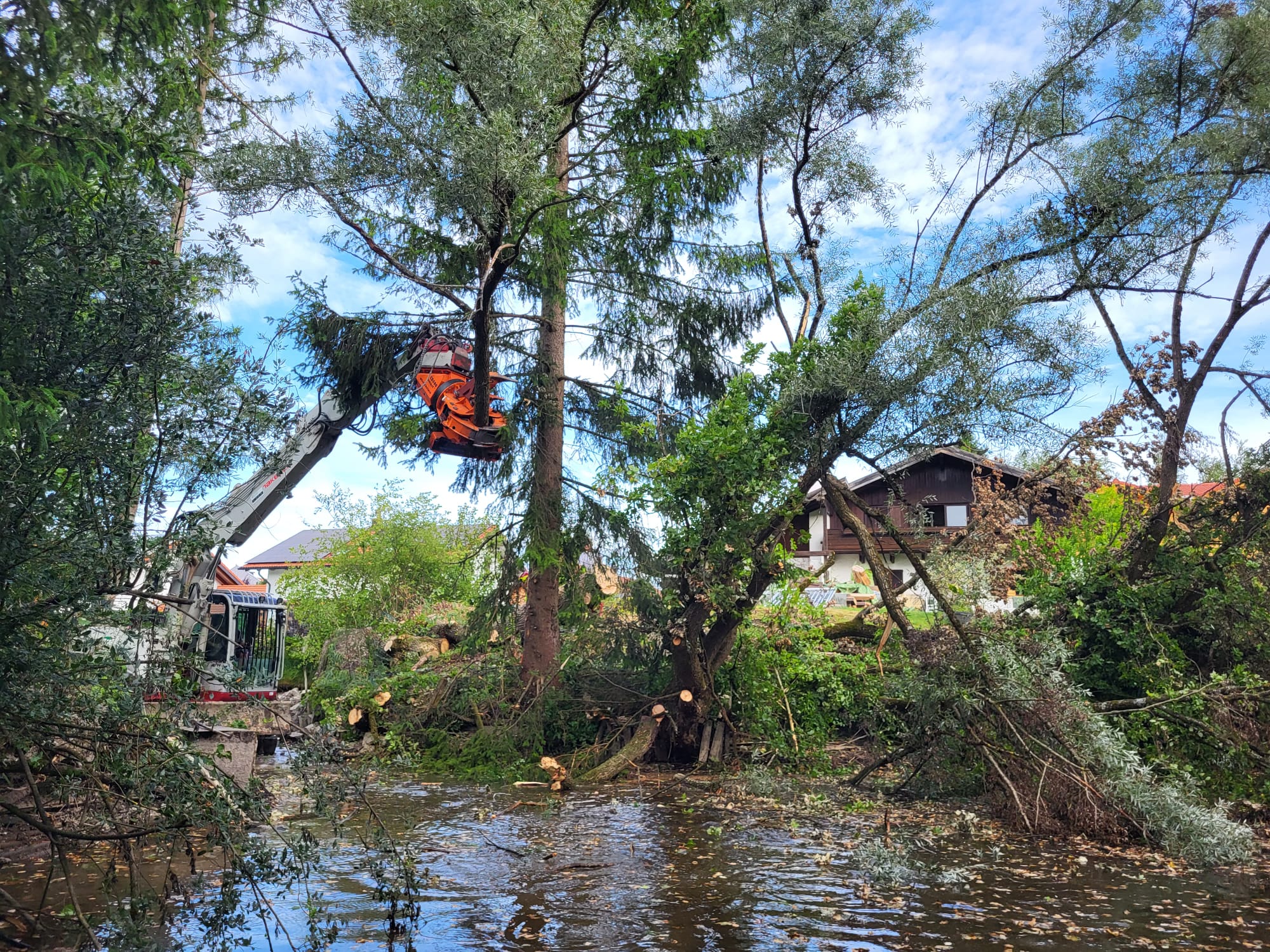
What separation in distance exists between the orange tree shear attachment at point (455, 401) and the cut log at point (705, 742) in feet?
14.2

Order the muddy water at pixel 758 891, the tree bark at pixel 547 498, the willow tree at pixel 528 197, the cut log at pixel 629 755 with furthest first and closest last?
the tree bark at pixel 547 498
the cut log at pixel 629 755
the willow tree at pixel 528 197
the muddy water at pixel 758 891

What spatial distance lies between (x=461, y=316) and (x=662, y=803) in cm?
641

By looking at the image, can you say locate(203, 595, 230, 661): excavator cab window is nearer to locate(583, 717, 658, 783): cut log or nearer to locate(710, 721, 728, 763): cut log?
locate(583, 717, 658, 783): cut log

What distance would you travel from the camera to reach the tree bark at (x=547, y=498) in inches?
504

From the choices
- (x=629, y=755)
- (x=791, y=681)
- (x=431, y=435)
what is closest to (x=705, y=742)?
(x=629, y=755)

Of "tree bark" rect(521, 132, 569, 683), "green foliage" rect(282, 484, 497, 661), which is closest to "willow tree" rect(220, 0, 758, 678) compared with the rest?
"tree bark" rect(521, 132, 569, 683)

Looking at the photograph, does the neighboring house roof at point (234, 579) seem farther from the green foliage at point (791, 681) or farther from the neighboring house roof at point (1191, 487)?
the neighboring house roof at point (1191, 487)

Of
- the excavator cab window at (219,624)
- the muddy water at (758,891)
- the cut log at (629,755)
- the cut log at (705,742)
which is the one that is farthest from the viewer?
the excavator cab window at (219,624)

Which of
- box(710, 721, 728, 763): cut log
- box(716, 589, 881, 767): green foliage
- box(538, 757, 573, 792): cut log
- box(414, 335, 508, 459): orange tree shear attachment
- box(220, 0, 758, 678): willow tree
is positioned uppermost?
box(220, 0, 758, 678): willow tree

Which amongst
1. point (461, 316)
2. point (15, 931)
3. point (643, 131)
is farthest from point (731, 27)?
point (15, 931)

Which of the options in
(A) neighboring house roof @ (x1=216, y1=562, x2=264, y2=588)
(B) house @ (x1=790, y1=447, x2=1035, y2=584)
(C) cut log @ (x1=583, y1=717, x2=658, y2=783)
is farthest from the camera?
(A) neighboring house roof @ (x1=216, y1=562, x2=264, y2=588)

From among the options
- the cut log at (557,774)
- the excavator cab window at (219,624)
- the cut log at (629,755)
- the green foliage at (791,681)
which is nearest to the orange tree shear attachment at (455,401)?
the cut log at (557,774)

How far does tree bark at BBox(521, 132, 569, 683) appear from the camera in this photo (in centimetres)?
1281

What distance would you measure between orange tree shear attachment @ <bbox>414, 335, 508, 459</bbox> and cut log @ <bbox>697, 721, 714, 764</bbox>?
432 cm
